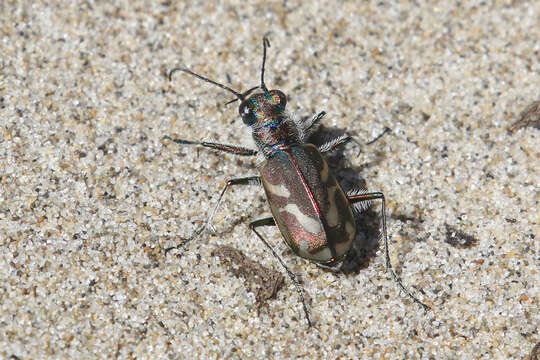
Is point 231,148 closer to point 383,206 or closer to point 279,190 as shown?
point 279,190

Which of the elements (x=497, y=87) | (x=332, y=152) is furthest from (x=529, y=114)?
(x=332, y=152)

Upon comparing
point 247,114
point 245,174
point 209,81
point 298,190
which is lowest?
point 298,190

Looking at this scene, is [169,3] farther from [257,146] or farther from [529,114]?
[529,114]

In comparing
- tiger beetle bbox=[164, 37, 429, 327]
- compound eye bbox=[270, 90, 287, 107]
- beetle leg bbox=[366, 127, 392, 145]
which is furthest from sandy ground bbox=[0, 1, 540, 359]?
compound eye bbox=[270, 90, 287, 107]

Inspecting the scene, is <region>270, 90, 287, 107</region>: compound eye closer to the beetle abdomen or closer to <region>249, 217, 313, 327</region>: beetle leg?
the beetle abdomen

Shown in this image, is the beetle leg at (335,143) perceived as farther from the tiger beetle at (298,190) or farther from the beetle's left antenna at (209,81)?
the beetle's left antenna at (209,81)

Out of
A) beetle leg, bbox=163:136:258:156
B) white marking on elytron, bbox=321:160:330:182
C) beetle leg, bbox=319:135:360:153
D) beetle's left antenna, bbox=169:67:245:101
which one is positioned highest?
beetle's left antenna, bbox=169:67:245:101

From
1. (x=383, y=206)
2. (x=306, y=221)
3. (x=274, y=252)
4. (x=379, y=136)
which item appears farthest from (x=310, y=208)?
(x=379, y=136)
